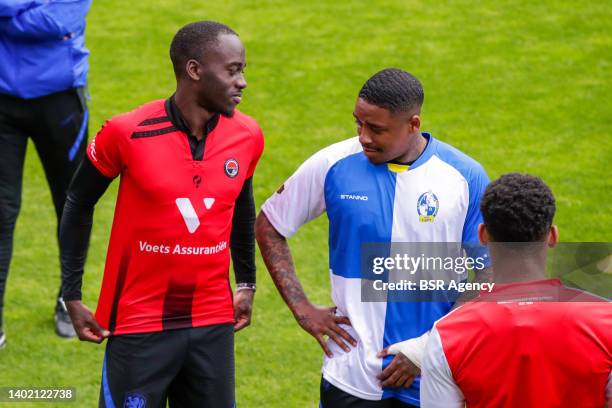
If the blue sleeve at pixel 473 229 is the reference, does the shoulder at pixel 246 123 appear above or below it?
above

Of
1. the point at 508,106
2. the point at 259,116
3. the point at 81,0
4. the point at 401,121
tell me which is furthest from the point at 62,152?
the point at 508,106

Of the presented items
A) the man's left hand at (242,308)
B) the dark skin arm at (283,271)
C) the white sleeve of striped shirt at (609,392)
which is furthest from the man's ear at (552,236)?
the man's left hand at (242,308)

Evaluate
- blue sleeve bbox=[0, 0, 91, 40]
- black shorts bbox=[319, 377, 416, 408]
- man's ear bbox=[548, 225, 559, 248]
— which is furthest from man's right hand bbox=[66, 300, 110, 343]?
blue sleeve bbox=[0, 0, 91, 40]

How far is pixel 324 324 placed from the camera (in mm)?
4672

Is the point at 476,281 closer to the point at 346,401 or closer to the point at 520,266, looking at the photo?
the point at 346,401

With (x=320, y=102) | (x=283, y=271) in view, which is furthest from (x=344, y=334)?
(x=320, y=102)

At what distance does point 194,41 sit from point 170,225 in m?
0.80

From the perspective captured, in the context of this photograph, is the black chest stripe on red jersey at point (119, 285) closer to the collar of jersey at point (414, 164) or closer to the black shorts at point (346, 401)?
the black shorts at point (346, 401)

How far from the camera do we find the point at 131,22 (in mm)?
12445

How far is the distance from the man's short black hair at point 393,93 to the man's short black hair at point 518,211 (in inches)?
39.6

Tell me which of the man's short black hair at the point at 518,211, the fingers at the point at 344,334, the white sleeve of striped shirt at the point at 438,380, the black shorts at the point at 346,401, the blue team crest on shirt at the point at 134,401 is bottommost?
the blue team crest on shirt at the point at 134,401

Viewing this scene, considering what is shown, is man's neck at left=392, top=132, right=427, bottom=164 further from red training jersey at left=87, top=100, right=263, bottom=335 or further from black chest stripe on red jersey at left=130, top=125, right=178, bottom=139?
black chest stripe on red jersey at left=130, top=125, right=178, bottom=139

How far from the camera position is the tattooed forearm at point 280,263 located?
4.86 m

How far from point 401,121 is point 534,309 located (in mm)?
1313
